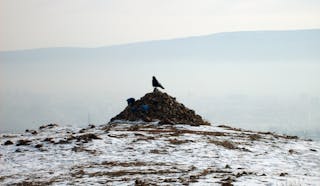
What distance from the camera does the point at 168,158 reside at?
2612 cm

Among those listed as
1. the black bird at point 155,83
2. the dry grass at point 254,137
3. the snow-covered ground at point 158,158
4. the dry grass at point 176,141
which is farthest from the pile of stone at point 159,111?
the dry grass at point 176,141

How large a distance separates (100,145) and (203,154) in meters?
7.22

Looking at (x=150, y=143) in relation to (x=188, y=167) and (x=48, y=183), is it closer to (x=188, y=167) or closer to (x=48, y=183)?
(x=188, y=167)

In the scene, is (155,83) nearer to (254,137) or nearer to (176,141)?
(254,137)

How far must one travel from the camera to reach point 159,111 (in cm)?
4262

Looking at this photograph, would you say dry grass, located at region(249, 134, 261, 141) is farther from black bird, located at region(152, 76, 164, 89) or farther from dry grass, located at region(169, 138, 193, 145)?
black bird, located at region(152, 76, 164, 89)

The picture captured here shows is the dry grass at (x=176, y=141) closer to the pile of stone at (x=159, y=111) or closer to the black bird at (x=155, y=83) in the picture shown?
the pile of stone at (x=159, y=111)

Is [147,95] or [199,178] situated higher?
[147,95]

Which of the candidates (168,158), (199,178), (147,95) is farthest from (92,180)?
(147,95)

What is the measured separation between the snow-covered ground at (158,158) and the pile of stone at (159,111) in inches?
160

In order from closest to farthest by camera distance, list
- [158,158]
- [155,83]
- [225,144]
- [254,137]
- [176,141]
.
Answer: [158,158] < [176,141] < [225,144] < [254,137] < [155,83]

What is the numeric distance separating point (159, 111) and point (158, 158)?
54.9ft

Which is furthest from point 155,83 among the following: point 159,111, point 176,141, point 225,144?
point 225,144

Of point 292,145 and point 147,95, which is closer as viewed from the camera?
point 292,145
